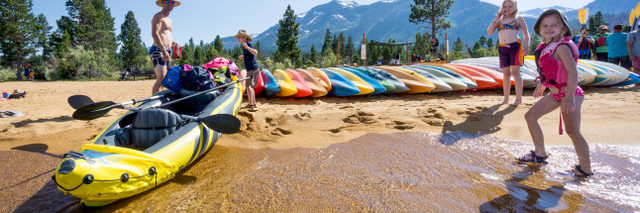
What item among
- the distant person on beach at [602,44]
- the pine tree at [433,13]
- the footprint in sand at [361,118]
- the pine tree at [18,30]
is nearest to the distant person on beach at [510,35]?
the footprint in sand at [361,118]

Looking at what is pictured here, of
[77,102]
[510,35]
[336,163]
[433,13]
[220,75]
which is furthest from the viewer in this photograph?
[433,13]

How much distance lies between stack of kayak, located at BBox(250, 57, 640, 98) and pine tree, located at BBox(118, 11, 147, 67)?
3686 cm

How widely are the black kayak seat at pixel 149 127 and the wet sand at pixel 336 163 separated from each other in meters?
0.38

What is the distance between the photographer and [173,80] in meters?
3.86

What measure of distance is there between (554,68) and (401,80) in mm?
3932

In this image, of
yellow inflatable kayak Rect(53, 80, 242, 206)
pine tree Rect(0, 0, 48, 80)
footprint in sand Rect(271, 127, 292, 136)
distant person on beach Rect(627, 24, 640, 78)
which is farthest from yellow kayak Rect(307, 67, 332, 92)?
pine tree Rect(0, 0, 48, 80)

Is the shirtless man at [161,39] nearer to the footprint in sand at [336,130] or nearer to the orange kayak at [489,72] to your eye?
the footprint in sand at [336,130]

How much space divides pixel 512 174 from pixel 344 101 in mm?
3577

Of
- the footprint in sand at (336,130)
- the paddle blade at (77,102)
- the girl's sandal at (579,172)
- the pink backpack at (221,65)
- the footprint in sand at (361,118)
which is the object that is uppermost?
the pink backpack at (221,65)

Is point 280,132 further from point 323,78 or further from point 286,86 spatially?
point 323,78

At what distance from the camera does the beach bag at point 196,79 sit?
150 inches

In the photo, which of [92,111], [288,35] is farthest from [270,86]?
[288,35]

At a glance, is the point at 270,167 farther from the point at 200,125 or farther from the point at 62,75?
the point at 62,75

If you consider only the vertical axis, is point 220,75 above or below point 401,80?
above
